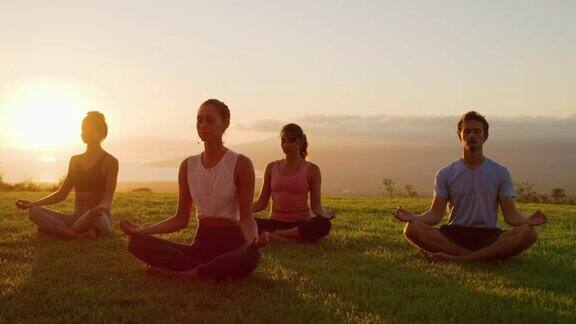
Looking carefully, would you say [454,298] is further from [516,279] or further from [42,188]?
[42,188]

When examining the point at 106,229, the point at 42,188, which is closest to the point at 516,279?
the point at 106,229

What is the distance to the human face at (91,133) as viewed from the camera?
1162 centimetres

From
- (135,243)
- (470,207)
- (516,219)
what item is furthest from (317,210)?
(135,243)

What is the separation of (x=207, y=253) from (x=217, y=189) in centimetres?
84

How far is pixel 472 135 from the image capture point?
31.1 feet

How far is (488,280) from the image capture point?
27.5ft

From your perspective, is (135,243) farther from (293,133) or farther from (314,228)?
(293,133)

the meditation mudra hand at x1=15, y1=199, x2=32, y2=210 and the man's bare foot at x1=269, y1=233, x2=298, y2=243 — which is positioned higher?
the meditation mudra hand at x1=15, y1=199, x2=32, y2=210

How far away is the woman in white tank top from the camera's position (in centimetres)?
769

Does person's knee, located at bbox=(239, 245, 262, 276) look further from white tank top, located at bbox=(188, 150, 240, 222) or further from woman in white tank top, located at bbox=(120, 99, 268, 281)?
white tank top, located at bbox=(188, 150, 240, 222)

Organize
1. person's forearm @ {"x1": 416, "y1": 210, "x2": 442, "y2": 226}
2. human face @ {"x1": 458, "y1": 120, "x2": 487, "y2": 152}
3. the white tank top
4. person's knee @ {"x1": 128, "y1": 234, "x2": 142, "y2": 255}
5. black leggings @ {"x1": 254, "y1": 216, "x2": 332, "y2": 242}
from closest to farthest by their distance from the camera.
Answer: the white tank top → person's knee @ {"x1": 128, "y1": 234, "x2": 142, "y2": 255} → human face @ {"x1": 458, "y1": 120, "x2": 487, "y2": 152} → person's forearm @ {"x1": 416, "y1": 210, "x2": 442, "y2": 226} → black leggings @ {"x1": 254, "y1": 216, "x2": 332, "y2": 242}

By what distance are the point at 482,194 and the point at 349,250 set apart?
7.62 feet

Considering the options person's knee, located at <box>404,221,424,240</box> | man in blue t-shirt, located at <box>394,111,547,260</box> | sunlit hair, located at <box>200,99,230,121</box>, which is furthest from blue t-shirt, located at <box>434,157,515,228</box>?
sunlit hair, located at <box>200,99,230,121</box>

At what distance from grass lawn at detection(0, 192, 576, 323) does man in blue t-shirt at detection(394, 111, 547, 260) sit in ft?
1.16
